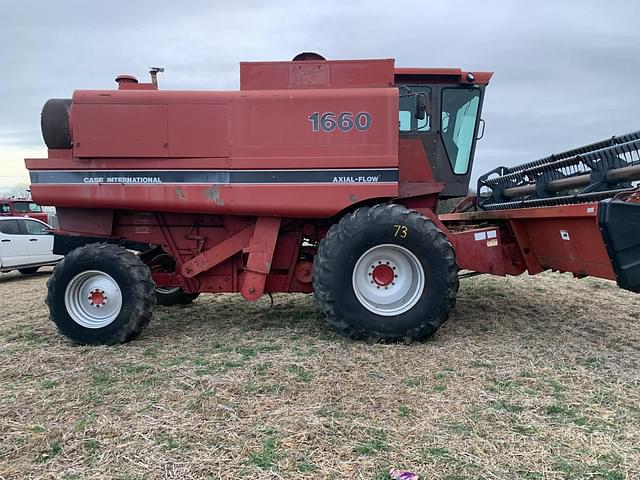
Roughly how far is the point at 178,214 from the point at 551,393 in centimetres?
390

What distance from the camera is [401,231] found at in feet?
14.9

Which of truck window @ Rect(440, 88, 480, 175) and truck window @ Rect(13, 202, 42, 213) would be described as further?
truck window @ Rect(13, 202, 42, 213)

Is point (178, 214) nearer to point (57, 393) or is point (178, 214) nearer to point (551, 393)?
point (57, 393)

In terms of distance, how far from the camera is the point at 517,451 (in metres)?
2.65

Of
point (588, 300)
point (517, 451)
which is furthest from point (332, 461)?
point (588, 300)

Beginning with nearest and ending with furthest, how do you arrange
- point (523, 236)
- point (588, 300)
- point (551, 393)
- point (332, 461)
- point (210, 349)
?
1. point (332, 461)
2. point (551, 393)
3. point (210, 349)
4. point (523, 236)
5. point (588, 300)

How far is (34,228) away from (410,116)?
1032 centimetres

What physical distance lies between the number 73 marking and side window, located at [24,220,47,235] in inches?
395

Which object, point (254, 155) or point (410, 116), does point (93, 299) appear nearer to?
point (254, 155)

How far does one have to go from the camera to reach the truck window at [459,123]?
17.5ft

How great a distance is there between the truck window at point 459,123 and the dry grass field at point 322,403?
6.02ft

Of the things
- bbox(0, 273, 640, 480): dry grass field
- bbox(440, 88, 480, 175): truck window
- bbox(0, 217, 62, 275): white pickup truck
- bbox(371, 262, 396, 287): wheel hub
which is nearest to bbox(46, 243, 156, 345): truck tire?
A: bbox(0, 273, 640, 480): dry grass field

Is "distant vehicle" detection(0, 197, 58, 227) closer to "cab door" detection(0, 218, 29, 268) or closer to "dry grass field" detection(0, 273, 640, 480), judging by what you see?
"cab door" detection(0, 218, 29, 268)

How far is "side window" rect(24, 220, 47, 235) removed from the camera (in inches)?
460
